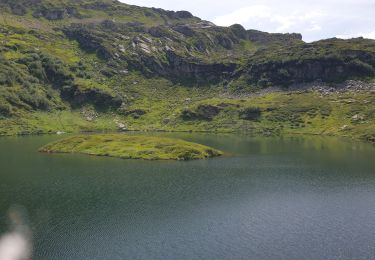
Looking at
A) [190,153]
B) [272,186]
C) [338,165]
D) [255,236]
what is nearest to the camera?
[255,236]

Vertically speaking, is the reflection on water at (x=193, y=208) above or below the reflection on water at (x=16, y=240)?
below

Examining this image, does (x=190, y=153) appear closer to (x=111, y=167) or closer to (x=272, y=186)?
(x=111, y=167)

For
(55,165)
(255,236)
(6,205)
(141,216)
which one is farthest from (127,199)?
(55,165)

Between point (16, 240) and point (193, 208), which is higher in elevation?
point (16, 240)

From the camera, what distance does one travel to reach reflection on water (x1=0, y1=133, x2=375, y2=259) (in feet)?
266

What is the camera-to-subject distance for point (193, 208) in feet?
360

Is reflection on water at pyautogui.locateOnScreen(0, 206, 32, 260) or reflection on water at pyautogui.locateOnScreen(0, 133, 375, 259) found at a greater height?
reflection on water at pyautogui.locateOnScreen(0, 206, 32, 260)

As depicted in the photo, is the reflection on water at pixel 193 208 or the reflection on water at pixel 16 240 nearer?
the reflection on water at pixel 16 240

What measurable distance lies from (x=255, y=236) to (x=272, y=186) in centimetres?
5167

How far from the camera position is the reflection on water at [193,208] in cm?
8094

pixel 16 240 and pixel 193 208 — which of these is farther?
pixel 193 208

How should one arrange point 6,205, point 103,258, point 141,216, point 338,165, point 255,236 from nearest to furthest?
point 103,258
point 255,236
point 141,216
point 6,205
point 338,165

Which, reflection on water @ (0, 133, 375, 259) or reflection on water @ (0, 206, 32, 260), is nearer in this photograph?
reflection on water @ (0, 206, 32, 260)

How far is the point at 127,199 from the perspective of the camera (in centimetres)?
11788
